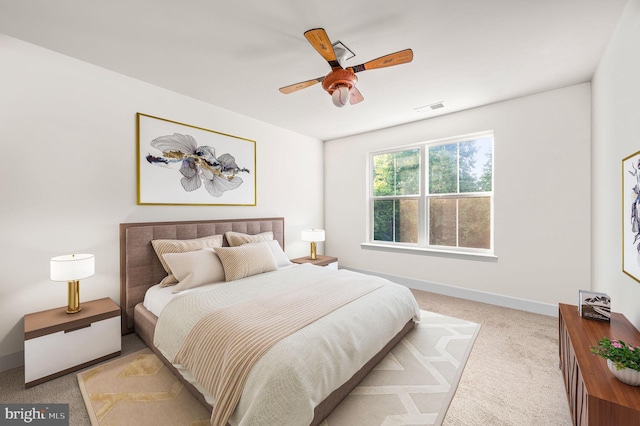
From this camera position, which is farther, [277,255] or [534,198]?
[277,255]

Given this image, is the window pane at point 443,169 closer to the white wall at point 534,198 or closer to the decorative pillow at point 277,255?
the white wall at point 534,198

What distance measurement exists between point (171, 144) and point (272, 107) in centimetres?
134

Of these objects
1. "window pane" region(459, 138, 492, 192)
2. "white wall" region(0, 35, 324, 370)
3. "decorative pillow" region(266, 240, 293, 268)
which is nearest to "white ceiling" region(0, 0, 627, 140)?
"white wall" region(0, 35, 324, 370)

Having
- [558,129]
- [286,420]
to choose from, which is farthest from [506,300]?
[286,420]

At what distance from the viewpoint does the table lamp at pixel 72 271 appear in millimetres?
2041

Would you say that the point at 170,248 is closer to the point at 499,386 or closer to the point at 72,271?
the point at 72,271

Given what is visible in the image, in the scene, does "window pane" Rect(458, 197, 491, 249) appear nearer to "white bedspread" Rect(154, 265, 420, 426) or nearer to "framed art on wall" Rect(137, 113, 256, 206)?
"white bedspread" Rect(154, 265, 420, 426)

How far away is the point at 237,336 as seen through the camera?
162cm

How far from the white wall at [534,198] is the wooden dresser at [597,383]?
1.50 meters

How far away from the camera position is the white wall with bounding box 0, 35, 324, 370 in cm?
214

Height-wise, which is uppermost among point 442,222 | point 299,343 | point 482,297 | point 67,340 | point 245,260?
point 442,222

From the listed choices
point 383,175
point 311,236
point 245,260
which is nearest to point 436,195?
point 383,175

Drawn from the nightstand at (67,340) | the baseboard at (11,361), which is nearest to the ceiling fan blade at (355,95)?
the nightstand at (67,340)

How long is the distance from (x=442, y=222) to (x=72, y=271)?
4.35m
